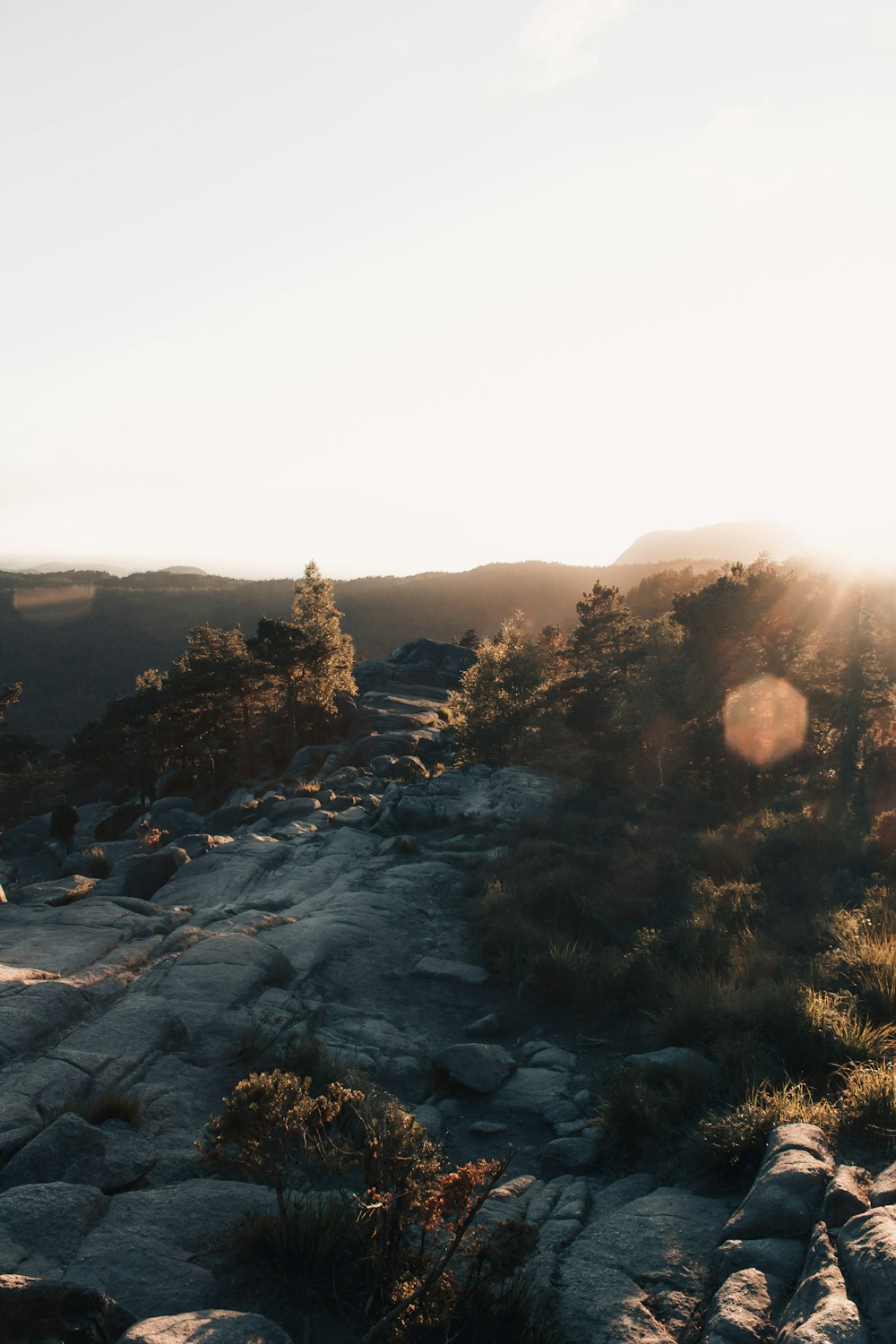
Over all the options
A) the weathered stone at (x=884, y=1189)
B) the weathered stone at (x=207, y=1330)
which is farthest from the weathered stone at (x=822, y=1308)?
the weathered stone at (x=207, y=1330)

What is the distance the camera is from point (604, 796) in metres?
23.4

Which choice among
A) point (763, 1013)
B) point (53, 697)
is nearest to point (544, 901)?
point (763, 1013)

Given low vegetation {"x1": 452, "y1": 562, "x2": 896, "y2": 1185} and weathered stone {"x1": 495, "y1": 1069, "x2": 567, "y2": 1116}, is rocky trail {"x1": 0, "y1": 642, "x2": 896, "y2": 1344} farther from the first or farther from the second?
low vegetation {"x1": 452, "y1": 562, "x2": 896, "y2": 1185}

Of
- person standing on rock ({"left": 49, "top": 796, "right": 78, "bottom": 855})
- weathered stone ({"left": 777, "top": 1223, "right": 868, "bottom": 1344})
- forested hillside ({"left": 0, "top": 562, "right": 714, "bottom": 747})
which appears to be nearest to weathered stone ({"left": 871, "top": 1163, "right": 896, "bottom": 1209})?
weathered stone ({"left": 777, "top": 1223, "right": 868, "bottom": 1344})

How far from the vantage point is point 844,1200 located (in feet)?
16.2

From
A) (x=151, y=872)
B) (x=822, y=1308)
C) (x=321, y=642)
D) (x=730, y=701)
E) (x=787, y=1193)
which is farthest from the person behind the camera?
(x=321, y=642)

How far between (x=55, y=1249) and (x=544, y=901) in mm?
10562

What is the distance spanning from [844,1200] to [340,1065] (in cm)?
585

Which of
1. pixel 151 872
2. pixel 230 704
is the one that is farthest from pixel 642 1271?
pixel 230 704

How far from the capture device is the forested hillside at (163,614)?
108 metres

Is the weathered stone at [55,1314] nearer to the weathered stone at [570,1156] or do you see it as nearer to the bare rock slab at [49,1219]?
the bare rock slab at [49,1219]

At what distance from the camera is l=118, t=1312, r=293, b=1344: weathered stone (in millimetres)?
4082

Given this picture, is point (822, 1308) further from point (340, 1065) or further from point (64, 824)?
point (64, 824)

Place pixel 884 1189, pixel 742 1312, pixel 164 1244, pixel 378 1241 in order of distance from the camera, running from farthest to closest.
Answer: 1. pixel 164 1244
2. pixel 378 1241
3. pixel 884 1189
4. pixel 742 1312
